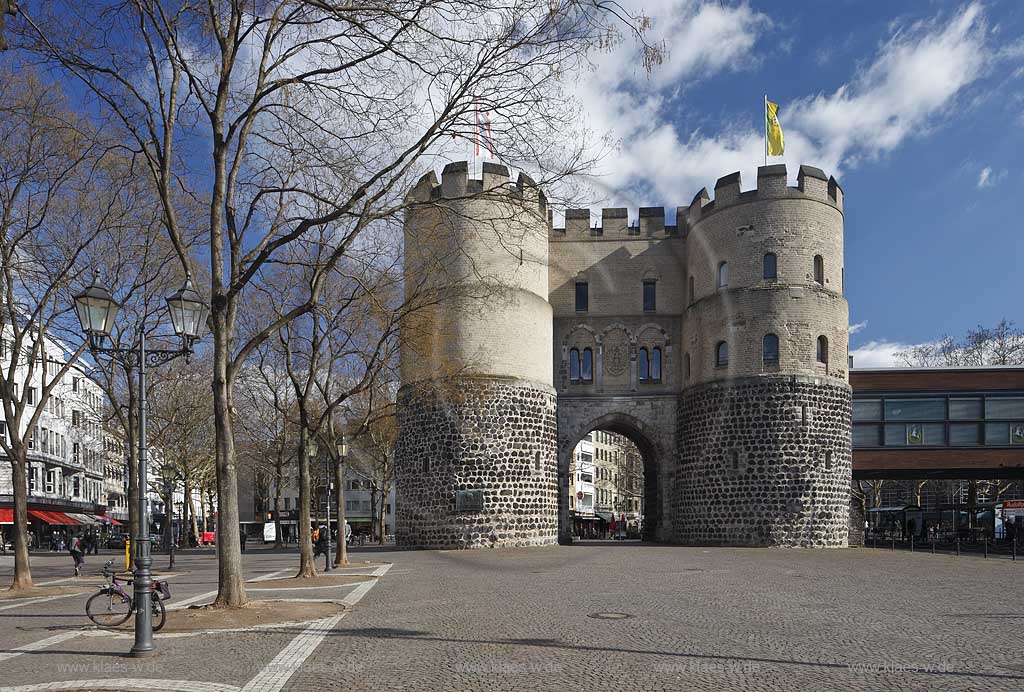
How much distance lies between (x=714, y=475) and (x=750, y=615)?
26057 mm

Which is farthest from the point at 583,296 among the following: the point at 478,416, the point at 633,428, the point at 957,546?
the point at 957,546

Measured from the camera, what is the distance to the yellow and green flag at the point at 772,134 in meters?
41.7

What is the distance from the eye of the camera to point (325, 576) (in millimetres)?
24531

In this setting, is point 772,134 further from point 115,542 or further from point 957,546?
point 115,542

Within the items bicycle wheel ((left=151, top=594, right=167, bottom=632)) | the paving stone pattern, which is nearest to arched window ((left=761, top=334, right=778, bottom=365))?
the paving stone pattern

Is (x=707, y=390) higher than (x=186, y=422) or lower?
higher

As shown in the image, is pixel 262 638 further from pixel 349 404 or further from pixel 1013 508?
pixel 349 404

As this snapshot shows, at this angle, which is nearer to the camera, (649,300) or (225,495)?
(225,495)

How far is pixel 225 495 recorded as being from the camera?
15.8 meters

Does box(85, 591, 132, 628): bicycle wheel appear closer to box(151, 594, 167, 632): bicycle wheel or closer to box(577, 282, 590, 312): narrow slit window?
box(151, 594, 167, 632): bicycle wheel

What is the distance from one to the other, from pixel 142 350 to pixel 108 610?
16.3 feet

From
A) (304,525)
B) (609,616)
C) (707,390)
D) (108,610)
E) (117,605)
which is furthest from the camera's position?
(707,390)

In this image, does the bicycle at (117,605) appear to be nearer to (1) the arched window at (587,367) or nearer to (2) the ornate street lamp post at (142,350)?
(2) the ornate street lamp post at (142,350)

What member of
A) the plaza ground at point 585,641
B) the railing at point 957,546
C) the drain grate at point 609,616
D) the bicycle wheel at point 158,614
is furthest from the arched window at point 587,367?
the bicycle wheel at point 158,614
